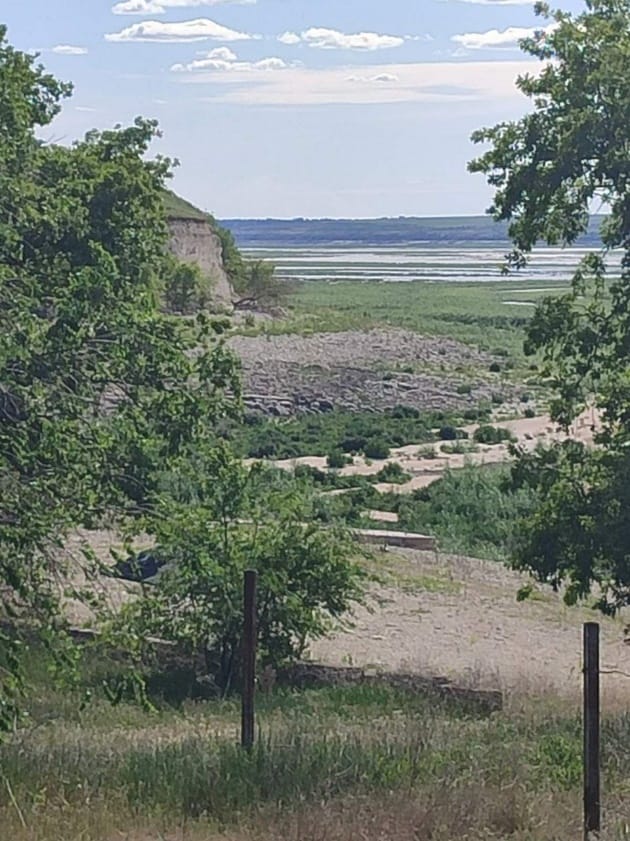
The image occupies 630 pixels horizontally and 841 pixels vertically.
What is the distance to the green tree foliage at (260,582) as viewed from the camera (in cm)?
1745

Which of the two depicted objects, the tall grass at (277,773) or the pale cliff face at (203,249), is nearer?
the tall grass at (277,773)

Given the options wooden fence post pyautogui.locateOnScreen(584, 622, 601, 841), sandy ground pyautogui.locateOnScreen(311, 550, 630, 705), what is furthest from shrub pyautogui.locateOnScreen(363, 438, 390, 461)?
wooden fence post pyautogui.locateOnScreen(584, 622, 601, 841)

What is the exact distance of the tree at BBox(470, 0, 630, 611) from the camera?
46.4ft

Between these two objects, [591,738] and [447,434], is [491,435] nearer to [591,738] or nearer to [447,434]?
[447,434]

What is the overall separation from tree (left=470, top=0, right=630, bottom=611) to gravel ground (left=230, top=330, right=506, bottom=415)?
43.1 m

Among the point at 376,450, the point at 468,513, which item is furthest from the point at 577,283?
the point at 376,450

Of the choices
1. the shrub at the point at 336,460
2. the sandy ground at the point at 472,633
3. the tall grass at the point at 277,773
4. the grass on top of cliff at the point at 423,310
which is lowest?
the shrub at the point at 336,460

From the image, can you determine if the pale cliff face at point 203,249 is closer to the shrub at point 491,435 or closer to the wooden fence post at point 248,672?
the shrub at point 491,435

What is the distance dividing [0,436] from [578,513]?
6.79 m

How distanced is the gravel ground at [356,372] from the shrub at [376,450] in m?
10.0

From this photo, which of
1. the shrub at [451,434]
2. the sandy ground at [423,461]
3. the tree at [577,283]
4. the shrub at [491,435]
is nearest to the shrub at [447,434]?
the shrub at [451,434]

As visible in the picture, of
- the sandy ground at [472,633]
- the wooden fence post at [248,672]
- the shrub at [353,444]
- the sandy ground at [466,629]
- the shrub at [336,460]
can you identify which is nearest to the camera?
the wooden fence post at [248,672]

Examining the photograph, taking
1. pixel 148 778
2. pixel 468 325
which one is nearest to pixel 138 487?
pixel 148 778

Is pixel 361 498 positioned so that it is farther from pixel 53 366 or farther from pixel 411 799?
pixel 411 799
